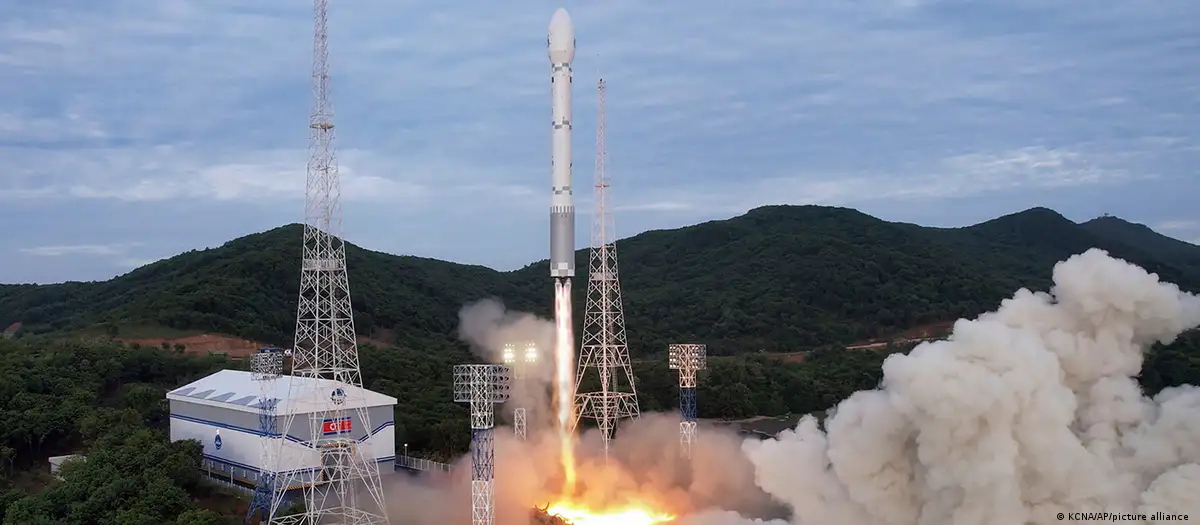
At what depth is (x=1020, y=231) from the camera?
428ft

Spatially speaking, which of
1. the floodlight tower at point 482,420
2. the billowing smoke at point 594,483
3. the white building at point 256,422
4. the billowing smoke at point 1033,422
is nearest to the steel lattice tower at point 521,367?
the billowing smoke at point 594,483

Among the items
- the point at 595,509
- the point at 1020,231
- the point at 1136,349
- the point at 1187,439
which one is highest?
the point at 1020,231

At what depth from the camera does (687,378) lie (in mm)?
42062

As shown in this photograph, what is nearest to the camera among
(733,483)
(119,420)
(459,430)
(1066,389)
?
(1066,389)

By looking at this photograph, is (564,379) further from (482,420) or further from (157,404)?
(157,404)

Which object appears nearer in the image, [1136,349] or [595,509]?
[1136,349]

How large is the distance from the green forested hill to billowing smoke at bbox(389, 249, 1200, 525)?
5457 centimetres

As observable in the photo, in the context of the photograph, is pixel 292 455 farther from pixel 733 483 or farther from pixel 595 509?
pixel 733 483

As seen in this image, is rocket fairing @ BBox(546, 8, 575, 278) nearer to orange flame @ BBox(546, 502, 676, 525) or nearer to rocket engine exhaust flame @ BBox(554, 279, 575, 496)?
rocket engine exhaust flame @ BBox(554, 279, 575, 496)

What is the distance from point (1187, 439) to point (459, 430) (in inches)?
1286

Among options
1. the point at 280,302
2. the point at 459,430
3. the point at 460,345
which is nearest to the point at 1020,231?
the point at 460,345

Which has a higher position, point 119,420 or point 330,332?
point 330,332

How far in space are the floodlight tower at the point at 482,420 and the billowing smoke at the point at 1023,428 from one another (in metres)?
8.21

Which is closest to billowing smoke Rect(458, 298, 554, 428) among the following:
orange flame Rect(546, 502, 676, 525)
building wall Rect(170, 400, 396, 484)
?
orange flame Rect(546, 502, 676, 525)
